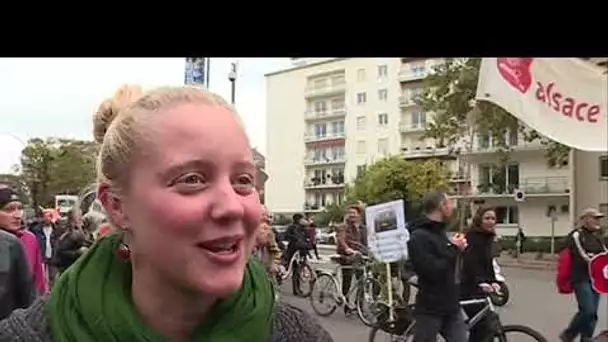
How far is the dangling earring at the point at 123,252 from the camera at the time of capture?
1.09 m

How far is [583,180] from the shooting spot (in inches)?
1196

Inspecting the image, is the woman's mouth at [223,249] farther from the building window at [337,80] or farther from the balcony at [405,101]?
the building window at [337,80]

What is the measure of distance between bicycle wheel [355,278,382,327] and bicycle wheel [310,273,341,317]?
0.50m

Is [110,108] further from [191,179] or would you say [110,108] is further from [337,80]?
[337,80]

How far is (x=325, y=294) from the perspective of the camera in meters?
9.27

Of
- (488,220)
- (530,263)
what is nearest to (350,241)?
(488,220)

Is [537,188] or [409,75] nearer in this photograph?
[537,188]

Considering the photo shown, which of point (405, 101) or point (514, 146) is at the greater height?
point (405, 101)

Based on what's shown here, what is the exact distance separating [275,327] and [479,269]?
5055 millimetres

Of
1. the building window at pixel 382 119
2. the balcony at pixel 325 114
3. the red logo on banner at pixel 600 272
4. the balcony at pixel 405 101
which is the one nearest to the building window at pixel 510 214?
the balcony at pixel 405 101

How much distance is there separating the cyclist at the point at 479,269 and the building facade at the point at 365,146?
32458mm

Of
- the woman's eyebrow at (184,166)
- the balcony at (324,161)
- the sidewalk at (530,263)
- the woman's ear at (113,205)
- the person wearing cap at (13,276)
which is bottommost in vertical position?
the sidewalk at (530,263)
